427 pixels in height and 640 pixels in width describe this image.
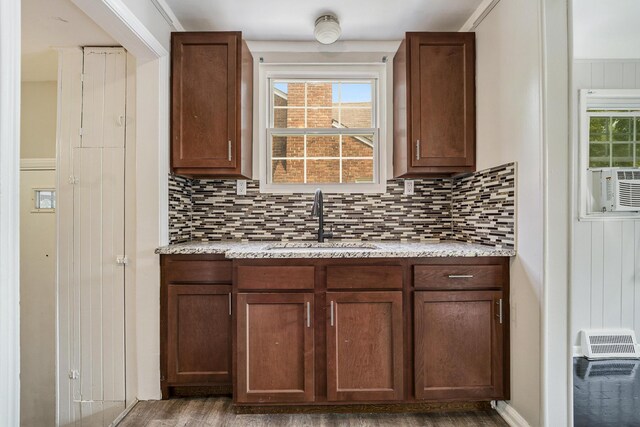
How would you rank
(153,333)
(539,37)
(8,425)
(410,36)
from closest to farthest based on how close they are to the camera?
(8,425), (539,37), (153,333), (410,36)

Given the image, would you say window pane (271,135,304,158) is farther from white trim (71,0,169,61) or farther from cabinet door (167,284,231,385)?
cabinet door (167,284,231,385)

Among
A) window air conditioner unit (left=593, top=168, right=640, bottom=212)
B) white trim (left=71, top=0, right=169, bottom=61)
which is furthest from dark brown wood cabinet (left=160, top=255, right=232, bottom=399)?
window air conditioner unit (left=593, top=168, right=640, bottom=212)

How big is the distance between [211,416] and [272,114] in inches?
83.4

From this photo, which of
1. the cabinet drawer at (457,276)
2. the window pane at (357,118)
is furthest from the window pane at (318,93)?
the cabinet drawer at (457,276)

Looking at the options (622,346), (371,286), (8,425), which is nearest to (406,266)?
(371,286)

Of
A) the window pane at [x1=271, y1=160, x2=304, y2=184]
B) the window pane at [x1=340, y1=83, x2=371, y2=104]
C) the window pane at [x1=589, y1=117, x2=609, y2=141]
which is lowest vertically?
the window pane at [x1=271, y1=160, x2=304, y2=184]

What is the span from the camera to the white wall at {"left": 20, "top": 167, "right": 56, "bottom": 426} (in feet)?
9.72

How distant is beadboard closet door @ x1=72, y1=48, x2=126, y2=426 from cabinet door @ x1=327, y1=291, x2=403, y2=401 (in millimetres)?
1385

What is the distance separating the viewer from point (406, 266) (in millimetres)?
1935

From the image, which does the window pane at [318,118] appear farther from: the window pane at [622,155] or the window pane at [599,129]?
the window pane at [622,155]

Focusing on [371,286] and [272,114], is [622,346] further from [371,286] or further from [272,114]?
[272,114]

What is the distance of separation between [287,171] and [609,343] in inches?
120

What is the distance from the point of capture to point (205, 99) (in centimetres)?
227

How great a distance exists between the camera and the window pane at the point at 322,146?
277 centimetres
